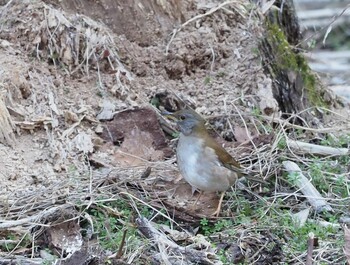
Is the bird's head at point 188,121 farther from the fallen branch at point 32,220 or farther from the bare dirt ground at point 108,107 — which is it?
the fallen branch at point 32,220

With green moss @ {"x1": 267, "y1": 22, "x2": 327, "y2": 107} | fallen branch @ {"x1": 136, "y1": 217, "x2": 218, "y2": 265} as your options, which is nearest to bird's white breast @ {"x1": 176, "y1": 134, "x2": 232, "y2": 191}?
fallen branch @ {"x1": 136, "y1": 217, "x2": 218, "y2": 265}

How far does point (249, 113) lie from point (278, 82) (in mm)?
534

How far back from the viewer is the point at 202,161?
253 inches

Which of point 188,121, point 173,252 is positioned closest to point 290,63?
point 188,121

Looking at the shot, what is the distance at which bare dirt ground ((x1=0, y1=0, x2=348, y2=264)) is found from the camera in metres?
6.14

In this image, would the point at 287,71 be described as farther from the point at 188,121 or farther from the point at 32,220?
the point at 32,220

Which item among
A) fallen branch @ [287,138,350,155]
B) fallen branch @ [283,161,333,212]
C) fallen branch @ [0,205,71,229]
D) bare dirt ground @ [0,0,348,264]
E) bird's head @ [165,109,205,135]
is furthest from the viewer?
fallen branch @ [287,138,350,155]

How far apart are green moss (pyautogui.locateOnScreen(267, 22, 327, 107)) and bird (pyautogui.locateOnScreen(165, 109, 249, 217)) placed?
1433 millimetres

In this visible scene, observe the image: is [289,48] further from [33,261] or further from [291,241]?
[33,261]

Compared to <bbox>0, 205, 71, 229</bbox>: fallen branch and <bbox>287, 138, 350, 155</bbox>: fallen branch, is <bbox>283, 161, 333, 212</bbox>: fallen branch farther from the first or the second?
<bbox>0, 205, 71, 229</bbox>: fallen branch

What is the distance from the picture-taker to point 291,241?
19.7 ft

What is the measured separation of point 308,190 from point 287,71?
1.61 metres

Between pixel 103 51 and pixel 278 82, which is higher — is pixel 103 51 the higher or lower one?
the higher one

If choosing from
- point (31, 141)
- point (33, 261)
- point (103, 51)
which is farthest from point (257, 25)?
point (33, 261)
